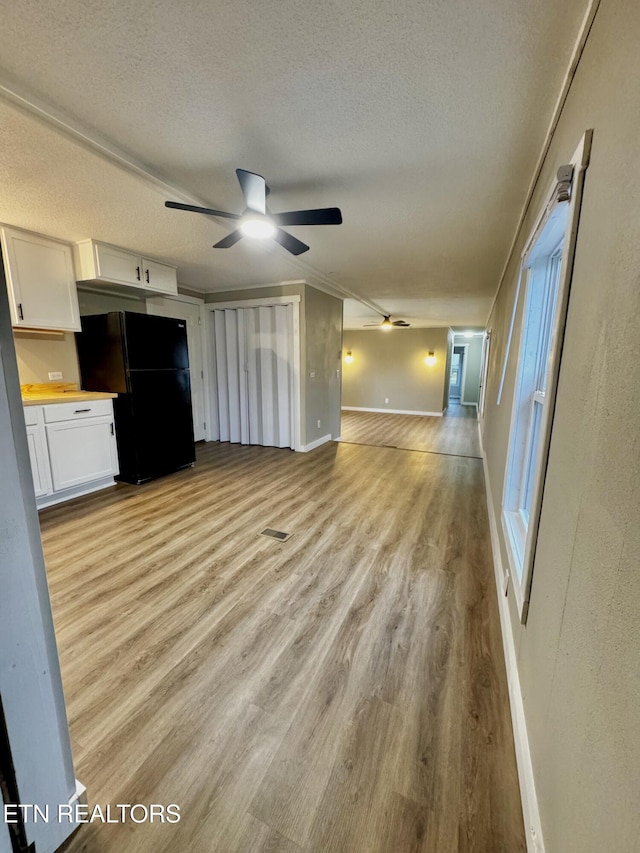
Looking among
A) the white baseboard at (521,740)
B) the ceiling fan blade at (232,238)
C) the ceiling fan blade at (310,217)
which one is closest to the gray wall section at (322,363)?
the ceiling fan blade at (232,238)

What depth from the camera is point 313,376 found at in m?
5.10

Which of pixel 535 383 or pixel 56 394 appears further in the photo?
pixel 56 394

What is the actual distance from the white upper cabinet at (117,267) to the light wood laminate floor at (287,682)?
2.26m

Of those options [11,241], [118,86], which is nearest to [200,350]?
[11,241]

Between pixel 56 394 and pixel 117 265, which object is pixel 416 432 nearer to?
pixel 117 265

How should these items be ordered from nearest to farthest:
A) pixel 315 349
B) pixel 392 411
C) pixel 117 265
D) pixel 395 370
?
pixel 117 265, pixel 315 349, pixel 395 370, pixel 392 411

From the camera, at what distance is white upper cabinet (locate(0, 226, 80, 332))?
9.40 feet

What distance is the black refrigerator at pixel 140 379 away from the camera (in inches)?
139

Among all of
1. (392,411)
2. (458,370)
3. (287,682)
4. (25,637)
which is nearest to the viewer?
(25,637)

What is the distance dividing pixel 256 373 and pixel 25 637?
178 inches

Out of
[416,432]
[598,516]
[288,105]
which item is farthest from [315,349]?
[598,516]

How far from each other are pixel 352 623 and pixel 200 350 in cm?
472

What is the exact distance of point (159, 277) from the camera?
12.5 feet

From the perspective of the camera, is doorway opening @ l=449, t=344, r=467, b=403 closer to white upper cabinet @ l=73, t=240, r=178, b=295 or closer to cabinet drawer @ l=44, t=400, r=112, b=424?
white upper cabinet @ l=73, t=240, r=178, b=295
